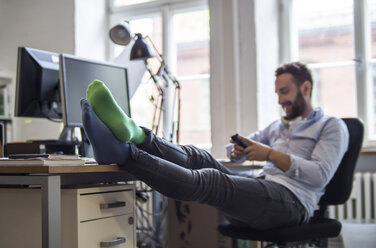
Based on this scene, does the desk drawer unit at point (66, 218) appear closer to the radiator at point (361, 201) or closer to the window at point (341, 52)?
the radiator at point (361, 201)

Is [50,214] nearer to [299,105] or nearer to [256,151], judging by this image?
[256,151]

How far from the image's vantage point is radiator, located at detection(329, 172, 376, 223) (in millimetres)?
2828

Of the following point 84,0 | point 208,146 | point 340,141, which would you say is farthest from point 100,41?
point 340,141

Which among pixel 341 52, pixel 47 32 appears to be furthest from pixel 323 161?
pixel 47 32

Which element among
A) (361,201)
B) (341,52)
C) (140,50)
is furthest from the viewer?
(341,52)

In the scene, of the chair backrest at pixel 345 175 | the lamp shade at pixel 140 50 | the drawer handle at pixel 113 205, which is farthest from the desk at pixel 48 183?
the lamp shade at pixel 140 50

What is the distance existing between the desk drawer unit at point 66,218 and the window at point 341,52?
2049mm

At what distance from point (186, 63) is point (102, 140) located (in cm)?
253

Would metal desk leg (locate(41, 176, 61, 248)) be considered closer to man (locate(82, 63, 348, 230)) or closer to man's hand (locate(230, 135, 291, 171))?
man (locate(82, 63, 348, 230))

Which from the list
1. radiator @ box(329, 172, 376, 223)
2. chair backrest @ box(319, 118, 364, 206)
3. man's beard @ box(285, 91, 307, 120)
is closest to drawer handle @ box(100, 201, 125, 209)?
chair backrest @ box(319, 118, 364, 206)

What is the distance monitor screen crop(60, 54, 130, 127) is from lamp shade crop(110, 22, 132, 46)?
0.39m

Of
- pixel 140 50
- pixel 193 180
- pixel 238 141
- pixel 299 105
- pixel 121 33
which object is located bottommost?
pixel 193 180

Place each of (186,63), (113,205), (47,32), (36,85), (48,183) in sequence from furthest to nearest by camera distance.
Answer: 1. (47,32)
2. (186,63)
3. (36,85)
4. (113,205)
5. (48,183)

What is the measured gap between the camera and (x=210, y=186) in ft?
5.17
